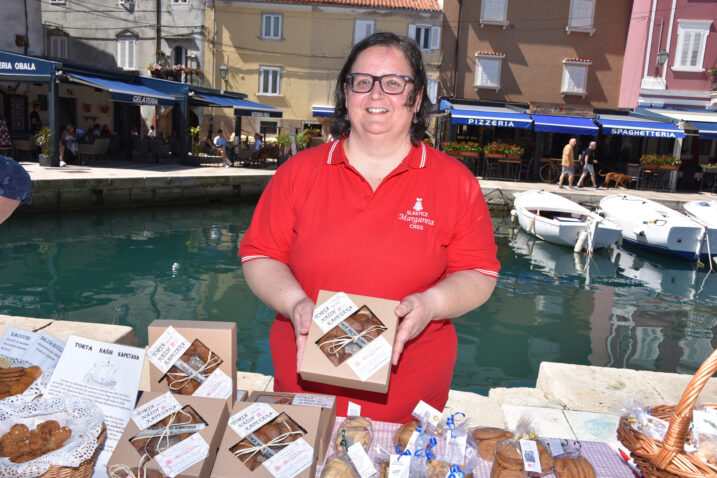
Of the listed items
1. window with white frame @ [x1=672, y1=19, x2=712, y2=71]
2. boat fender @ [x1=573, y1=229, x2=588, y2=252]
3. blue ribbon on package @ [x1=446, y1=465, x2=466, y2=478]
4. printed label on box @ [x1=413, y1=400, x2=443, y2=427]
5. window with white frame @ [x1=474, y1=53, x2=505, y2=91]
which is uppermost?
window with white frame @ [x1=672, y1=19, x2=712, y2=71]

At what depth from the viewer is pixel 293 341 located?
192 cm

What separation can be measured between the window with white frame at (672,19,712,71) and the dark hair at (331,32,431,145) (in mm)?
22105

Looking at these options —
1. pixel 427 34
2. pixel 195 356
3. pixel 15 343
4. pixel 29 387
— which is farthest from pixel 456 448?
pixel 427 34

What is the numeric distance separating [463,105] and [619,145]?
6.37 metres

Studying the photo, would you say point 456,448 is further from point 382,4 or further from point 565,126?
point 382,4

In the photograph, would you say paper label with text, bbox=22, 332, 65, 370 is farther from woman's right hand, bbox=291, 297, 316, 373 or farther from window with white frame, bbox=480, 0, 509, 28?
window with white frame, bbox=480, 0, 509, 28

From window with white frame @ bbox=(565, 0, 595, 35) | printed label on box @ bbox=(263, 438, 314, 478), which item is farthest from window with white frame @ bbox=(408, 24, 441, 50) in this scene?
printed label on box @ bbox=(263, 438, 314, 478)

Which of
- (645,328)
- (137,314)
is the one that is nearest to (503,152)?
(645,328)

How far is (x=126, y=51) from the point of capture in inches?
1038

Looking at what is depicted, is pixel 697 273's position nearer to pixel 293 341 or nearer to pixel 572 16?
pixel 293 341

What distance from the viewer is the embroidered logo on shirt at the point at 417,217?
183 cm

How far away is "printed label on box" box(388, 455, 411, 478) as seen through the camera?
56.7 inches

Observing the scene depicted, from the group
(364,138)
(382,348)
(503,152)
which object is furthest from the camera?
(503,152)

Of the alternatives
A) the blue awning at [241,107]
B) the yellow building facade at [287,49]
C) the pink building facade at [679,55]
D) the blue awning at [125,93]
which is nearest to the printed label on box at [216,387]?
the blue awning at [125,93]
